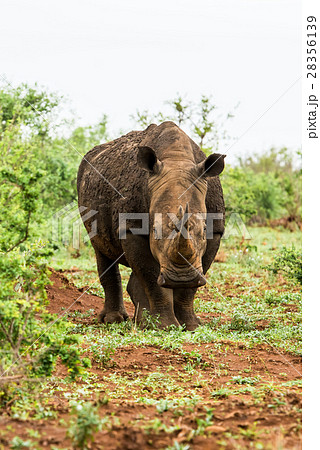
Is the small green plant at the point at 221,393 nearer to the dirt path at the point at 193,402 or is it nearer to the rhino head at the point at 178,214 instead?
the dirt path at the point at 193,402

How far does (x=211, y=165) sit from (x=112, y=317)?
2849 mm

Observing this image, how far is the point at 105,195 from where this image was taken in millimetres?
8539

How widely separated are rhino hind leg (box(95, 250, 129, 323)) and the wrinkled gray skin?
2cm

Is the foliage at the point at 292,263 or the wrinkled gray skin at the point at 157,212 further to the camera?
the foliage at the point at 292,263

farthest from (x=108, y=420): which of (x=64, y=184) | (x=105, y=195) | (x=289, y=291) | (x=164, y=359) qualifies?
(x=64, y=184)

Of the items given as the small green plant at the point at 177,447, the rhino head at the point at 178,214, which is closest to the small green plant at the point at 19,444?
the small green plant at the point at 177,447

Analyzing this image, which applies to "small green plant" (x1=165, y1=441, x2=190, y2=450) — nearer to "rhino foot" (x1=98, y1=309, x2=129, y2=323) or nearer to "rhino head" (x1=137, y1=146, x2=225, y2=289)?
"rhino head" (x1=137, y1=146, x2=225, y2=289)

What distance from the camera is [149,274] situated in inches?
304

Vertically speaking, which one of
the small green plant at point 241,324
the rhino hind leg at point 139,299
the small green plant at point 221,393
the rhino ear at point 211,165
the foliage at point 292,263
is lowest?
the small green plant at point 221,393

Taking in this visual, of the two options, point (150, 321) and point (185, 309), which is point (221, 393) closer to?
point (150, 321)

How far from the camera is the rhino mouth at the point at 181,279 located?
663 cm

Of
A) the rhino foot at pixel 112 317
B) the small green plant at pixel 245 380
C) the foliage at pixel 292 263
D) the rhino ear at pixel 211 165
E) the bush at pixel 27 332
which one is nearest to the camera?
the bush at pixel 27 332

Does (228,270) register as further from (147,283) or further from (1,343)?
(1,343)

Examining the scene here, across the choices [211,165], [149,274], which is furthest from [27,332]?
[211,165]
